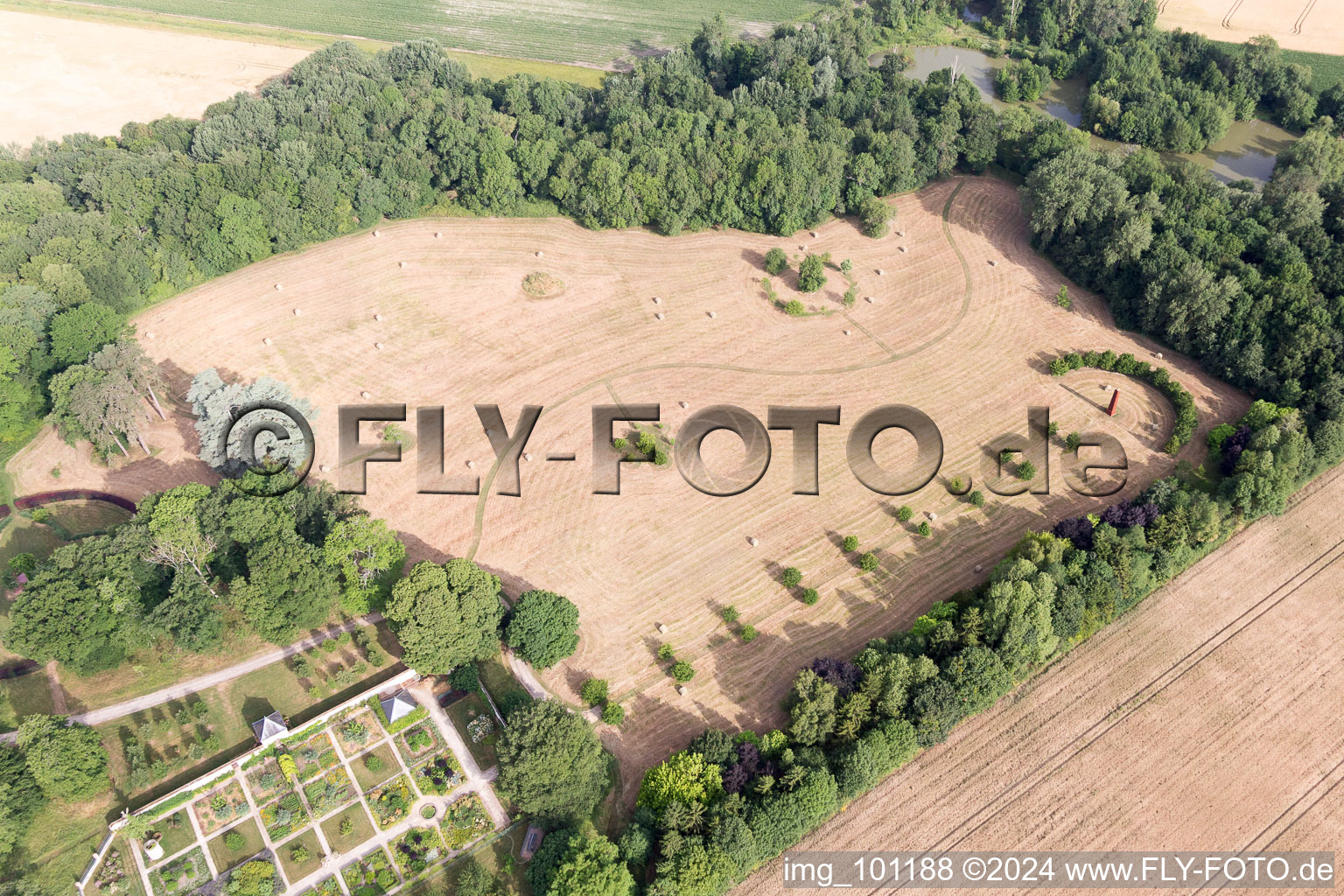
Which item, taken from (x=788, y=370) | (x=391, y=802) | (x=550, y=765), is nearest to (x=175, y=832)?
(x=391, y=802)

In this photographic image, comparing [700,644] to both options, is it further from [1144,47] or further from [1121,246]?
[1144,47]

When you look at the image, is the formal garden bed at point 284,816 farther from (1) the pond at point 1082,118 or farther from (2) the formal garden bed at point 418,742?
(1) the pond at point 1082,118

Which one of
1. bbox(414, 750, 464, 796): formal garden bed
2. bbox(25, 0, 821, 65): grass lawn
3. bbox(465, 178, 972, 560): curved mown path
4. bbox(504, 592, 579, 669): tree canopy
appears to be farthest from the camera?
bbox(25, 0, 821, 65): grass lawn

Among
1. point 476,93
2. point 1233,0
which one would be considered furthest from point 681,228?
point 1233,0

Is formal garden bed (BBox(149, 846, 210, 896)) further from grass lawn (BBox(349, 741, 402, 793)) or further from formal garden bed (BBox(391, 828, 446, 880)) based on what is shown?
formal garden bed (BBox(391, 828, 446, 880))

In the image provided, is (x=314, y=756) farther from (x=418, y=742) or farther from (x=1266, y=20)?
(x=1266, y=20)

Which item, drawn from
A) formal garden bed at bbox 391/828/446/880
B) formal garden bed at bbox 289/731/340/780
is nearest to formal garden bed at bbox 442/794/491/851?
formal garden bed at bbox 391/828/446/880
